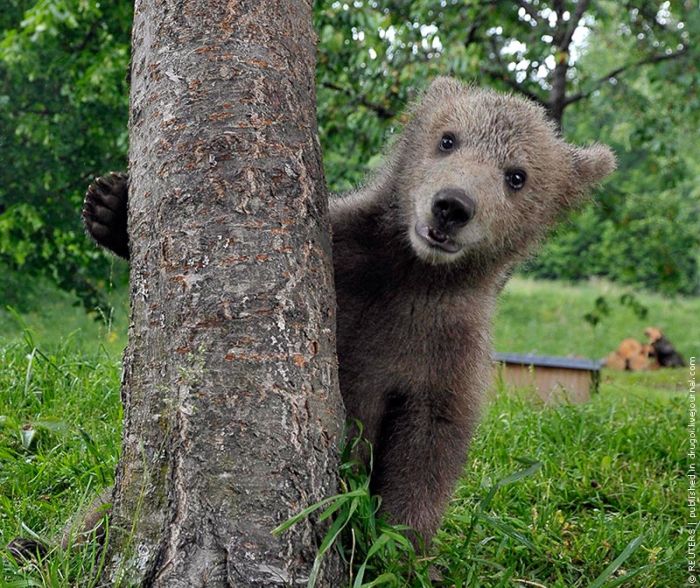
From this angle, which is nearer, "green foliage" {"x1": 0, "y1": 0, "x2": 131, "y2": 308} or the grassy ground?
the grassy ground

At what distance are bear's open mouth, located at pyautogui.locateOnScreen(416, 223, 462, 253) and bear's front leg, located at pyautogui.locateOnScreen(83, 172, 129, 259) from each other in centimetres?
118

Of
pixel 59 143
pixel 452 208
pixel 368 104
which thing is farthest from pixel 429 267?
pixel 59 143

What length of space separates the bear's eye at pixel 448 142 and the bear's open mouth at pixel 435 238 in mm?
500

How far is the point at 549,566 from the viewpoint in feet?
11.4

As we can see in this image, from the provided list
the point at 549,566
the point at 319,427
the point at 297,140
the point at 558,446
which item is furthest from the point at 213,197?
the point at 558,446

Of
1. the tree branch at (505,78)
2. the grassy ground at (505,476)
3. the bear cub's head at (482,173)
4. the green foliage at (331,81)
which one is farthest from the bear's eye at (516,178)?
the tree branch at (505,78)

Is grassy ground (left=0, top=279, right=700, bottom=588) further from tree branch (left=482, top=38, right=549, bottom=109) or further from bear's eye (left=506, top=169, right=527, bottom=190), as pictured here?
tree branch (left=482, top=38, right=549, bottom=109)

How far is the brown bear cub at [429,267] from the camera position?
348 centimetres

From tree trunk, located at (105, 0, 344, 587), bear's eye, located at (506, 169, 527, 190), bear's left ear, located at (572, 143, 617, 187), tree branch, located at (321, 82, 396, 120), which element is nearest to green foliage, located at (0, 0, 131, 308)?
tree branch, located at (321, 82, 396, 120)

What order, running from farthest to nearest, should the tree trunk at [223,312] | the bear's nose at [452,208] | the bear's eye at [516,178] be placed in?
the bear's eye at [516,178], the bear's nose at [452,208], the tree trunk at [223,312]

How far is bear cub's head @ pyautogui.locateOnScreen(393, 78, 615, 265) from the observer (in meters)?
3.49

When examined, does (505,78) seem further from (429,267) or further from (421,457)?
(421,457)

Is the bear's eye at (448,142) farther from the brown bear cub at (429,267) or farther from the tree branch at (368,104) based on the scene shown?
the tree branch at (368,104)

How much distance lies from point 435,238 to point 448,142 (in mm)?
573
